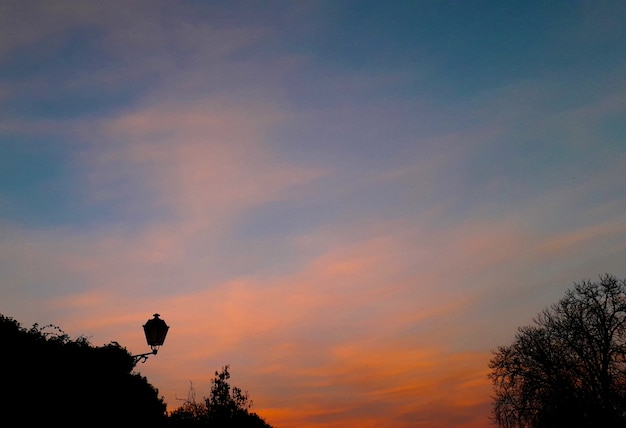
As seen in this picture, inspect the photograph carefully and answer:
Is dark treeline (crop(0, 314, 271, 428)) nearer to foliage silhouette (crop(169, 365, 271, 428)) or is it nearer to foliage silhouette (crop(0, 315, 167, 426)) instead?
foliage silhouette (crop(0, 315, 167, 426))

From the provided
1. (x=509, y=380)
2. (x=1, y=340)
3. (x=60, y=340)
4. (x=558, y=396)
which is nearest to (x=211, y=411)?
(x=509, y=380)

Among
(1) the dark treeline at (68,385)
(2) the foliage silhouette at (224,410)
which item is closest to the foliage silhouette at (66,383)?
(1) the dark treeline at (68,385)

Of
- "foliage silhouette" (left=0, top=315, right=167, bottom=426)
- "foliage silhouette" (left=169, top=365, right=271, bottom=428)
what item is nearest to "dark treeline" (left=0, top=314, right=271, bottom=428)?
"foliage silhouette" (left=0, top=315, right=167, bottom=426)

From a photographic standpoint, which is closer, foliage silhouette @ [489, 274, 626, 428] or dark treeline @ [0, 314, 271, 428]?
dark treeline @ [0, 314, 271, 428]

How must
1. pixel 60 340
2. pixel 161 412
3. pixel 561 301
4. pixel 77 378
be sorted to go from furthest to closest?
pixel 561 301 < pixel 161 412 < pixel 60 340 < pixel 77 378

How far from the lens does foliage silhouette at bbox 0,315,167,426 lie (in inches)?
472

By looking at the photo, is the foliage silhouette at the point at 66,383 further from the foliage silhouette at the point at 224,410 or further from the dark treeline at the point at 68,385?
the foliage silhouette at the point at 224,410

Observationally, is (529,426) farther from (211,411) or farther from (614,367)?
(211,411)

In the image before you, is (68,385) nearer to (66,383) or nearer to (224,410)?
(66,383)

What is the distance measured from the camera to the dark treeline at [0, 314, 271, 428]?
1201 centimetres

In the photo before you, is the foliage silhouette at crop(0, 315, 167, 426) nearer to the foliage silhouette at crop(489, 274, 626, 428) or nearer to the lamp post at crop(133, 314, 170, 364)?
the lamp post at crop(133, 314, 170, 364)

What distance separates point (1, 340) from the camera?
12.4m

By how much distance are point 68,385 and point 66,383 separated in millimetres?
85

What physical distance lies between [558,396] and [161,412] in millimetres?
30603
